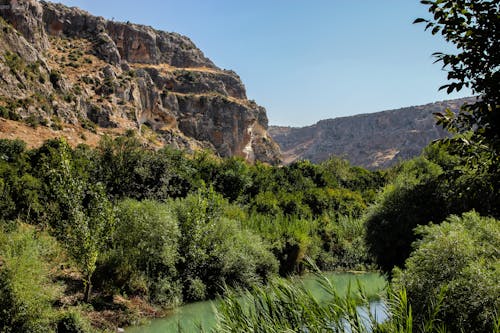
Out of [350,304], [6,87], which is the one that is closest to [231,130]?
[6,87]

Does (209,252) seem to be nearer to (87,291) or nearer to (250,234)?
(250,234)

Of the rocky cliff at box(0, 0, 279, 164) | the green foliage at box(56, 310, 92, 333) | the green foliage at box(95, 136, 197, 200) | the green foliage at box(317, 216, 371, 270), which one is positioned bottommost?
the green foliage at box(317, 216, 371, 270)

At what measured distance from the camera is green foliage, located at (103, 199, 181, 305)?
26906 millimetres

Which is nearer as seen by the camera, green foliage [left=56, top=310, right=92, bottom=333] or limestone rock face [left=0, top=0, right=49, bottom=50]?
green foliage [left=56, top=310, right=92, bottom=333]

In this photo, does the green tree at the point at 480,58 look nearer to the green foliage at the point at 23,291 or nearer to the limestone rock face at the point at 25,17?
the green foliage at the point at 23,291

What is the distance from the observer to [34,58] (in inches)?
2427

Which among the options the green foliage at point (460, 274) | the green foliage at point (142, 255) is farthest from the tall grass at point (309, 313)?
the green foliage at point (142, 255)

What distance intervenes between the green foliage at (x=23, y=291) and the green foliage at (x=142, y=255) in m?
7.79

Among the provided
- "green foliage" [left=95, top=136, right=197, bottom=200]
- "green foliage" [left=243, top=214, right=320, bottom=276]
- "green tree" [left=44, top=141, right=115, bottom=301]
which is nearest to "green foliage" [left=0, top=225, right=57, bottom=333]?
"green tree" [left=44, top=141, right=115, bottom=301]

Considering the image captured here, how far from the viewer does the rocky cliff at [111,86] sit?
5469cm

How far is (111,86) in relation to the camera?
77688 mm

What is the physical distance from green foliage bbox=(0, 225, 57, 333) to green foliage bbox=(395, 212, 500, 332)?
580 inches

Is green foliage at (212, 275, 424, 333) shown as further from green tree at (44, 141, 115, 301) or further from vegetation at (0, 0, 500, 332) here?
green tree at (44, 141, 115, 301)

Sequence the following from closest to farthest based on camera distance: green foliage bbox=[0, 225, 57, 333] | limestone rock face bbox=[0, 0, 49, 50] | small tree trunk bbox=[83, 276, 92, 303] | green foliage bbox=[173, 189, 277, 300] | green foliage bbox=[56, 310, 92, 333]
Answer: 1. green foliage bbox=[0, 225, 57, 333]
2. green foliage bbox=[56, 310, 92, 333]
3. small tree trunk bbox=[83, 276, 92, 303]
4. green foliage bbox=[173, 189, 277, 300]
5. limestone rock face bbox=[0, 0, 49, 50]
